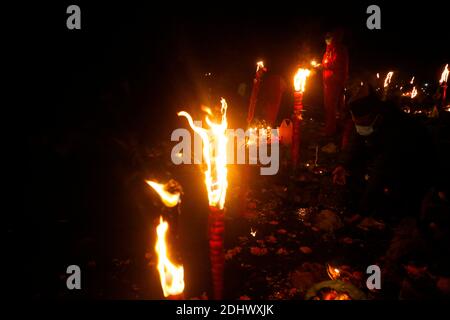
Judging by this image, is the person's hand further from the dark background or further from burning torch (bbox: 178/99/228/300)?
burning torch (bbox: 178/99/228/300)

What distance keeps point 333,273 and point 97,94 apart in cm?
488

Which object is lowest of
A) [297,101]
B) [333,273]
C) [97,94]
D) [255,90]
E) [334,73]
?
[333,273]

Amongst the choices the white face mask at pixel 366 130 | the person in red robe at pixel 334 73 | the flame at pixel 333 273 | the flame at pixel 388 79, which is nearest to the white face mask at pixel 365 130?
the white face mask at pixel 366 130

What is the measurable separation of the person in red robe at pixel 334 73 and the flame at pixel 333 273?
8.78 m

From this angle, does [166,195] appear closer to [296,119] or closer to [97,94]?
[97,94]

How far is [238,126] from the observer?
29.0ft

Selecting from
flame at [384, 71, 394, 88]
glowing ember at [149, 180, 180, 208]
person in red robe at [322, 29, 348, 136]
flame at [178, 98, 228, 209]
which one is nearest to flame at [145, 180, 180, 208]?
glowing ember at [149, 180, 180, 208]

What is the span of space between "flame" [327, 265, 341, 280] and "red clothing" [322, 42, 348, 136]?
878cm

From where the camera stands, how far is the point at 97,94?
194 inches

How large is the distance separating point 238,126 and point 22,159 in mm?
5147

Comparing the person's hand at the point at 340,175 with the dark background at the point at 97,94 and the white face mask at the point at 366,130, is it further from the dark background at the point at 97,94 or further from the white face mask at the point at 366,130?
the dark background at the point at 97,94

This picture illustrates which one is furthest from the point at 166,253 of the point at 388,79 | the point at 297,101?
the point at 388,79
